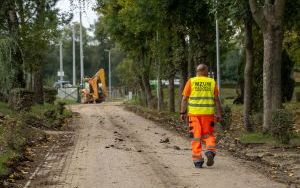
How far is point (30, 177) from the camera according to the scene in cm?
1141

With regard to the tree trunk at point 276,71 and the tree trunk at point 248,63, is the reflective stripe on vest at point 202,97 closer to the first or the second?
the tree trunk at point 276,71

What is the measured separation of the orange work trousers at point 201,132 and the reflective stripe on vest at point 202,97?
0.42 ft

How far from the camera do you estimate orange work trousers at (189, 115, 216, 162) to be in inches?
470

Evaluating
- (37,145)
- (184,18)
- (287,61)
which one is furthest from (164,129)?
(287,61)

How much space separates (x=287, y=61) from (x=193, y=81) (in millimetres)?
27581

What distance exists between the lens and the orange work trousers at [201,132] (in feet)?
39.2

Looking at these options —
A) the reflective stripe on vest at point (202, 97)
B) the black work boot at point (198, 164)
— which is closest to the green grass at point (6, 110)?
the reflective stripe on vest at point (202, 97)

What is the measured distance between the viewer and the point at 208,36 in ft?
94.9

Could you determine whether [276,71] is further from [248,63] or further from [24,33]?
[24,33]

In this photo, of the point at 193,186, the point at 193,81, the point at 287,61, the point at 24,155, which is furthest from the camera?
the point at 287,61

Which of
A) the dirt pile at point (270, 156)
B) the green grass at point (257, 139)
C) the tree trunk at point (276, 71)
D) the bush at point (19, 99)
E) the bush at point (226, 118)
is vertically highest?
the tree trunk at point (276, 71)

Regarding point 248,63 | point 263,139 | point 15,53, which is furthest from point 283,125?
point 15,53

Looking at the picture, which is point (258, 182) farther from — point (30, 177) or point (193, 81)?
point (30, 177)

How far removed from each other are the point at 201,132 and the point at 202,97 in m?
0.67
